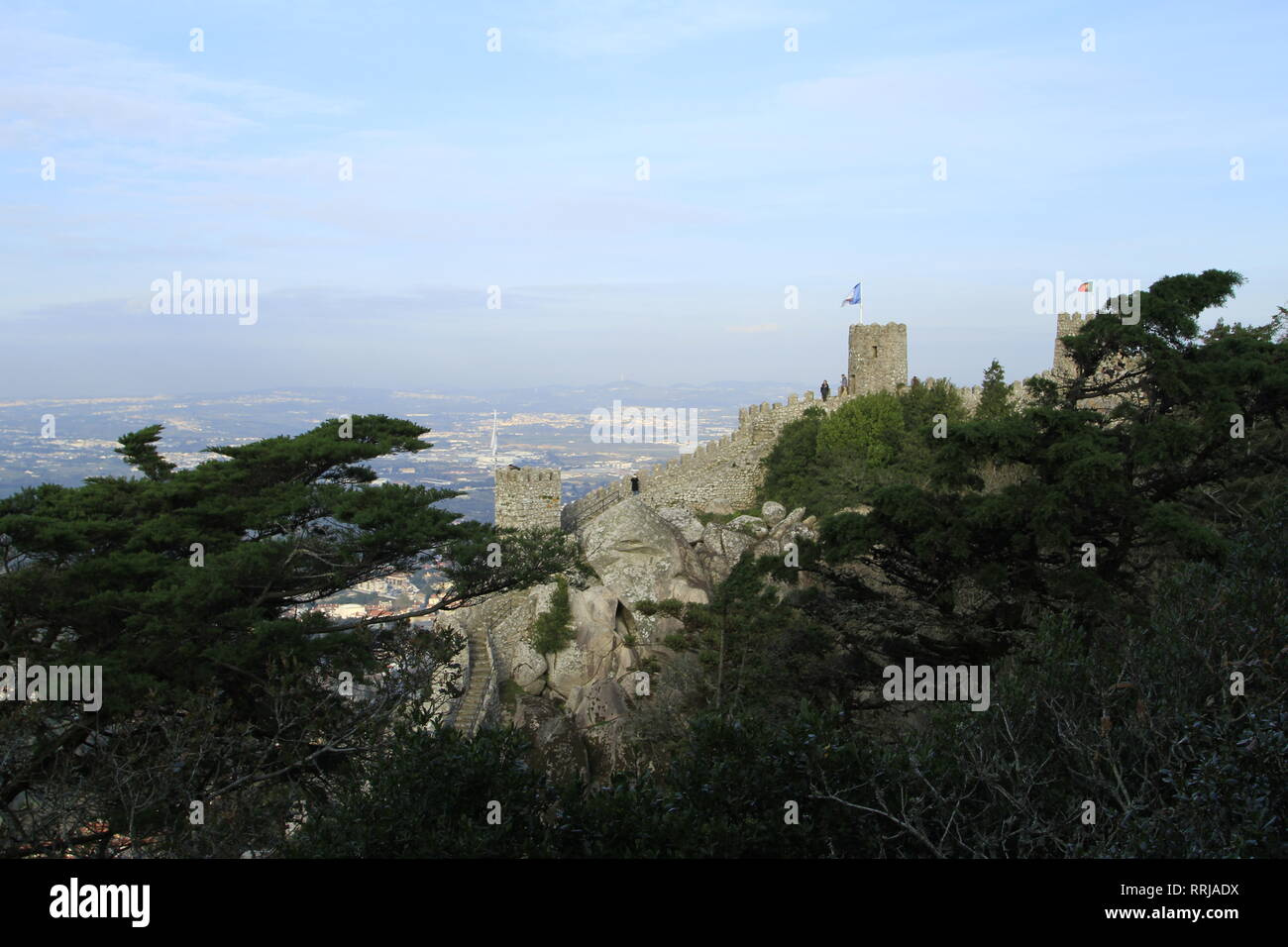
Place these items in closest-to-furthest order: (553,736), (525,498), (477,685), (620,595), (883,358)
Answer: (553,736)
(477,685)
(620,595)
(525,498)
(883,358)

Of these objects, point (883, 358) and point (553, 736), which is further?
point (883, 358)

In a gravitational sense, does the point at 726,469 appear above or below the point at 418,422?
below

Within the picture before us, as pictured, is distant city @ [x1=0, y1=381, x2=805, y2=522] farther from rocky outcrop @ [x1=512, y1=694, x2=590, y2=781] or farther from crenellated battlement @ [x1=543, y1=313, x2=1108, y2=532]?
rocky outcrop @ [x1=512, y1=694, x2=590, y2=781]

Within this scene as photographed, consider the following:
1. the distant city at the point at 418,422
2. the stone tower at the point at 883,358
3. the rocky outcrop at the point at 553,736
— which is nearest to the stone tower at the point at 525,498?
the distant city at the point at 418,422

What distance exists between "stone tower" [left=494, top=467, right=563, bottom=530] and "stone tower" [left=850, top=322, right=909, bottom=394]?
1203 cm

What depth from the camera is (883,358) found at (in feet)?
109

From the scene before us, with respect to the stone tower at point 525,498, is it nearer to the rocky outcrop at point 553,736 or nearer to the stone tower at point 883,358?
the rocky outcrop at point 553,736

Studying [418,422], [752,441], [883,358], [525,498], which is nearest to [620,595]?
[525,498]

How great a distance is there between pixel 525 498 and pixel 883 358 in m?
13.7

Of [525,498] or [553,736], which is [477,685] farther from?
[553,736]

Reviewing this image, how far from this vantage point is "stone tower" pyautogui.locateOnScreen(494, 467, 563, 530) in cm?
2666

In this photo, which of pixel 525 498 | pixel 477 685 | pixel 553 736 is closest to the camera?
pixel 553 736

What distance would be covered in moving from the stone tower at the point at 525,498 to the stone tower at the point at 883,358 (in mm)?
12030
